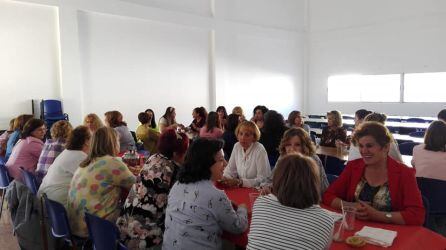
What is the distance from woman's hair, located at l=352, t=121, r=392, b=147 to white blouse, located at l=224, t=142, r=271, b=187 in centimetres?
107

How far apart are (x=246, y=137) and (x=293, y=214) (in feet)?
6.33

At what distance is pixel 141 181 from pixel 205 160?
1.80 feet

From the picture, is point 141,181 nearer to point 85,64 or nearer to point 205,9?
point 85,64

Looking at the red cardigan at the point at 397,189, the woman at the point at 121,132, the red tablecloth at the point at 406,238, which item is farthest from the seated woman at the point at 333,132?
the red tablecloth at the point at 406,238

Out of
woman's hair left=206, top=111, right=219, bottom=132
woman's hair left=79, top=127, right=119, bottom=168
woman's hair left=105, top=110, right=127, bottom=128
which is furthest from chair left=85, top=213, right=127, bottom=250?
woman's hair left=206, top=111, right=219, bottom=132

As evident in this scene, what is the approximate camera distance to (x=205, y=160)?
2148 millimetres

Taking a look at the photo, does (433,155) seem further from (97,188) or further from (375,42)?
(375,42)

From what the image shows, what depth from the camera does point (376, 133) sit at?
2.40 metres

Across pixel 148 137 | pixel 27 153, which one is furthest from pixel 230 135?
pixel 27 153

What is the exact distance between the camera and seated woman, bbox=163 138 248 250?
204cm

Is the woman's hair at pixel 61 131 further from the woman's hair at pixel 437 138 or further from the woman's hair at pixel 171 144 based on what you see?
the woman's hair at pixel 437 138

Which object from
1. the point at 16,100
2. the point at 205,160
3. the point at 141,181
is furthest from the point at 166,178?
the point at 16,100

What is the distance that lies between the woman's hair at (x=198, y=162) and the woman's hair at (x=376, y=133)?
0.96m

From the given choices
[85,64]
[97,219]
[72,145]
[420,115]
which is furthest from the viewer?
[420,115]
